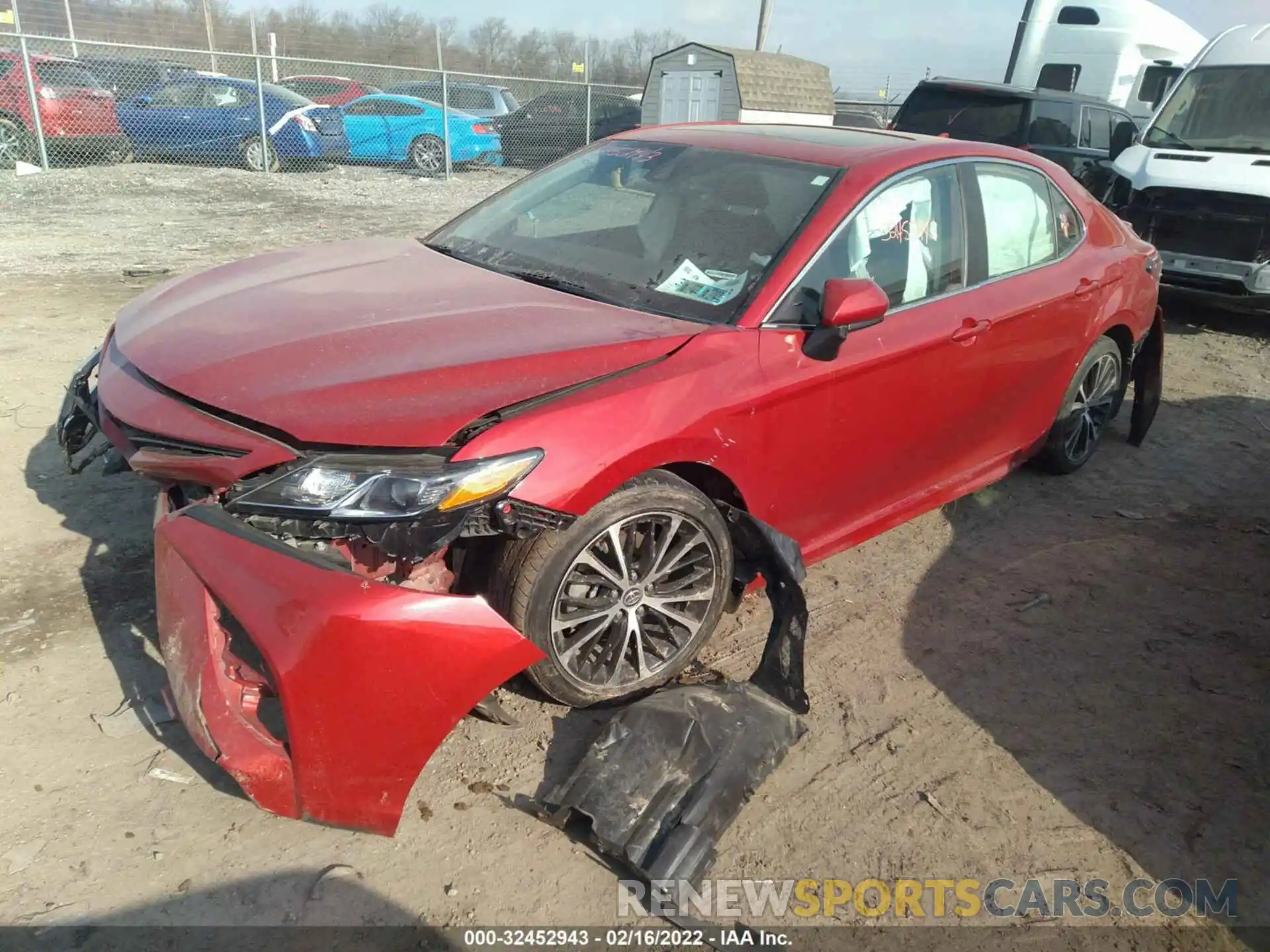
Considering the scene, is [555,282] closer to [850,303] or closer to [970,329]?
[850,303]

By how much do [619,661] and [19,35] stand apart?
528 inches

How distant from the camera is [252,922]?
87.4 inches

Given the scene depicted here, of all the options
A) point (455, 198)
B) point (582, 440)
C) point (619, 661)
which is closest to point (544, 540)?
Result: point (582, 440)

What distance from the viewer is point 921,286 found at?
11.7 ft

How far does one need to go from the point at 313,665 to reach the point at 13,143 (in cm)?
1434

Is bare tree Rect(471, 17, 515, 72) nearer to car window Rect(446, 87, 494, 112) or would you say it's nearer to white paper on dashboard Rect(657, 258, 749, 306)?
car window Rect(446, 87, 494, 112)

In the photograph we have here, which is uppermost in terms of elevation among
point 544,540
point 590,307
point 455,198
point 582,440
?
point 590,307

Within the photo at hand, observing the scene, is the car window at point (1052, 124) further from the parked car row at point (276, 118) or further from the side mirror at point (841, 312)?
the parked car row at point (276, 118)

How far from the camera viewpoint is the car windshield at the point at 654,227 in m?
3.22

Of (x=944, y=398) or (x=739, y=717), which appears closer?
(x=739, y=717)

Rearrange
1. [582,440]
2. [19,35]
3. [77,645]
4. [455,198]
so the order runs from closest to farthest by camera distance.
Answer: [582,440] < [77,645] < [19,35] < [455,198]

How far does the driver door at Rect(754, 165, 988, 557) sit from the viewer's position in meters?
3.12

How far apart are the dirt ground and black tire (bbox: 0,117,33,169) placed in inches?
405

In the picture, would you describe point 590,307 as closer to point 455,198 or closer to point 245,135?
point 455,198
